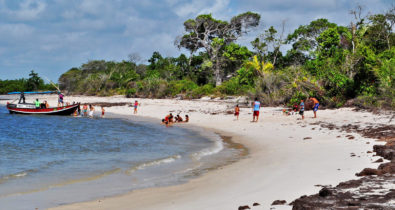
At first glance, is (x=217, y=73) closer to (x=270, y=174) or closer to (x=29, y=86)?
(x=270, y=174)

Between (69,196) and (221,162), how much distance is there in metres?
5.22

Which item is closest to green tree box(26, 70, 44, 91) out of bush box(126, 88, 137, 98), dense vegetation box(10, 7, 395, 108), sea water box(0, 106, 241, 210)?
dense vegetation box(10, 7, 395, 108)

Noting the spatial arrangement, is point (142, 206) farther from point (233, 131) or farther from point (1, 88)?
point (1, 88)

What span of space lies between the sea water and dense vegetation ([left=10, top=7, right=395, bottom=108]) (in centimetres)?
1156

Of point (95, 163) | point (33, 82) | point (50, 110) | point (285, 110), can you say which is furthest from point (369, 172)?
point (33, 82)

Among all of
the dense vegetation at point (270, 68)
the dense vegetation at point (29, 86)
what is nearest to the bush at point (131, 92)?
the dense vegetation at point (270, 68)

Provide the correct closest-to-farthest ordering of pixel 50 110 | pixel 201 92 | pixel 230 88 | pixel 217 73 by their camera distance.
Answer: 1. pixel 50 110
2. pixel 230 88
3. pixel 201 92
4. pixel 217 73

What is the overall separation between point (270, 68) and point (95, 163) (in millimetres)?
33447

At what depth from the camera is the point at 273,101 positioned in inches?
1235

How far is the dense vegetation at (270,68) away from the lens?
86.2 ft

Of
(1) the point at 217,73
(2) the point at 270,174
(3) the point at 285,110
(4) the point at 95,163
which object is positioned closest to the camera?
(2) the point at 270,174

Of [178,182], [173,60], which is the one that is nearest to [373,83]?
[178,182]

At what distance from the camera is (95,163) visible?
40.2 feet

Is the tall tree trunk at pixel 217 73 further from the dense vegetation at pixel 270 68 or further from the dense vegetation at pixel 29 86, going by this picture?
the dense vegetation at pixel 29 86
